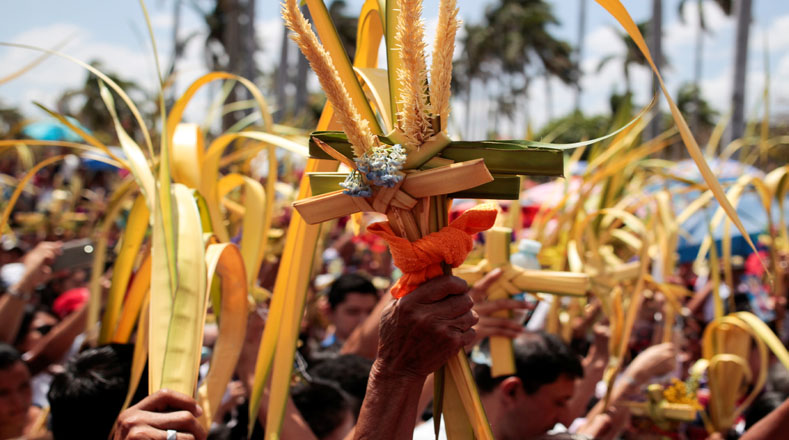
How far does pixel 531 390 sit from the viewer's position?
7.48 ft

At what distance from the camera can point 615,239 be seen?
179 inches

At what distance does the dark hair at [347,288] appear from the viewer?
13.7 ft

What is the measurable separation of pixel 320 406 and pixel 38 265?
73.2 inches

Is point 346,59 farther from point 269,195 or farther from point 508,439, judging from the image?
point 508,439

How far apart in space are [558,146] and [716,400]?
2.29m

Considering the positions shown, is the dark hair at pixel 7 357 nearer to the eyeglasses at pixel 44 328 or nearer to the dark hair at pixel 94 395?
the dark hair at pixel 94 395

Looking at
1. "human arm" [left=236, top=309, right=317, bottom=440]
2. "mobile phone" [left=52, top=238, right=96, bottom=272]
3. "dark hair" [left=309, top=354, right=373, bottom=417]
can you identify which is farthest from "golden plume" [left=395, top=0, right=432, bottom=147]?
"mobile phone" [left=52, top=238, right=96, bottom=272]

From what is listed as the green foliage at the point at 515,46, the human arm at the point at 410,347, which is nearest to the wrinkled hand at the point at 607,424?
the human arm at the point at 410,347

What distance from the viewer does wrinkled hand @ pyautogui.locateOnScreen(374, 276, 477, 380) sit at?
1.12 meters

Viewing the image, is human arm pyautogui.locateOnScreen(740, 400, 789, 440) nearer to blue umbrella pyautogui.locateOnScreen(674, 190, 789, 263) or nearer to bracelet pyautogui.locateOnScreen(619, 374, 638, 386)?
bracelet pyautogui.locateOnScreen(619, 374, 638, 386)

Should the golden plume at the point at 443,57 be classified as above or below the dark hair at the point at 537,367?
above

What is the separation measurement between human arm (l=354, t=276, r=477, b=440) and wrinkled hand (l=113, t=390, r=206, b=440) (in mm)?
314

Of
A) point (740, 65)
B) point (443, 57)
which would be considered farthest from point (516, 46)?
point (443, 57)

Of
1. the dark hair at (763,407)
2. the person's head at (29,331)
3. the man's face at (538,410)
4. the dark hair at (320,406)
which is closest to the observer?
the man's face at (538,410)
